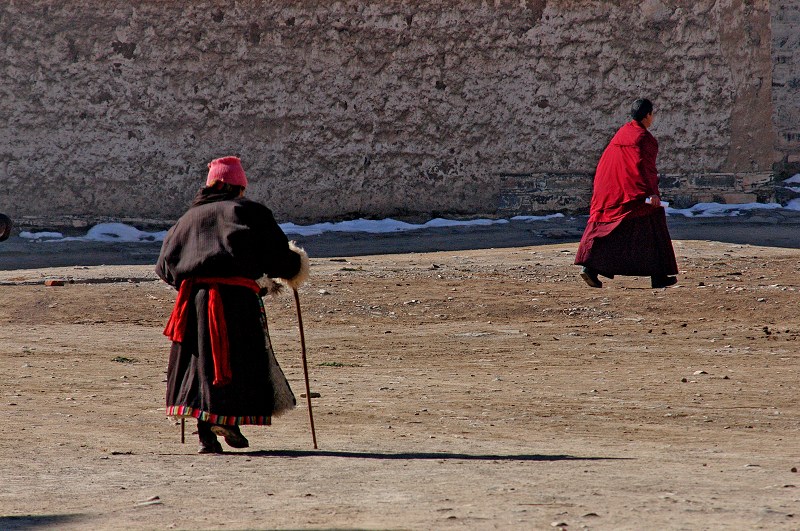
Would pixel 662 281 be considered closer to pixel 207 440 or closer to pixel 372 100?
pixel 207 440

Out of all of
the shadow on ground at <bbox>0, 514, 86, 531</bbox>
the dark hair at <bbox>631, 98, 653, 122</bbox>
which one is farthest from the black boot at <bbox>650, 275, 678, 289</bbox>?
the shadow on ground at <bbox>0, 514, 86, 531</bbox>

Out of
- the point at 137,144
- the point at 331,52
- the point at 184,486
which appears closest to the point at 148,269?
the point at 137,144

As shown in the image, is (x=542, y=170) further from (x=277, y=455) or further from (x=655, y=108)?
(x=277, y=455)

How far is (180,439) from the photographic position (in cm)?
615

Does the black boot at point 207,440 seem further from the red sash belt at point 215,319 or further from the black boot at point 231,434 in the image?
the red sash belt at point 215,319

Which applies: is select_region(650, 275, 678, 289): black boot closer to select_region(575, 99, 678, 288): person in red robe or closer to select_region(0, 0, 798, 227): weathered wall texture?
select_region(575, 99, 678, 288): person in red robe

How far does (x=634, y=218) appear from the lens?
1080 cm

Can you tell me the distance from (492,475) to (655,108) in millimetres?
13124

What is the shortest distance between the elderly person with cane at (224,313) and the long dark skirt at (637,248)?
5420mm

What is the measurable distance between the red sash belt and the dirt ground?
39cm

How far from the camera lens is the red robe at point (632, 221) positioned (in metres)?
10.7

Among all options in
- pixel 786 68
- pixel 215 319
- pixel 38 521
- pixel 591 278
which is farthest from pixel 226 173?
pixel 786 68

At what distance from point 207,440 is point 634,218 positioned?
19.4 feet

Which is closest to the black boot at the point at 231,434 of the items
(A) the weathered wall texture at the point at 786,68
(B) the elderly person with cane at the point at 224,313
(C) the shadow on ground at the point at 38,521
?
(B) the elderly person with cane at the point at 224,313
